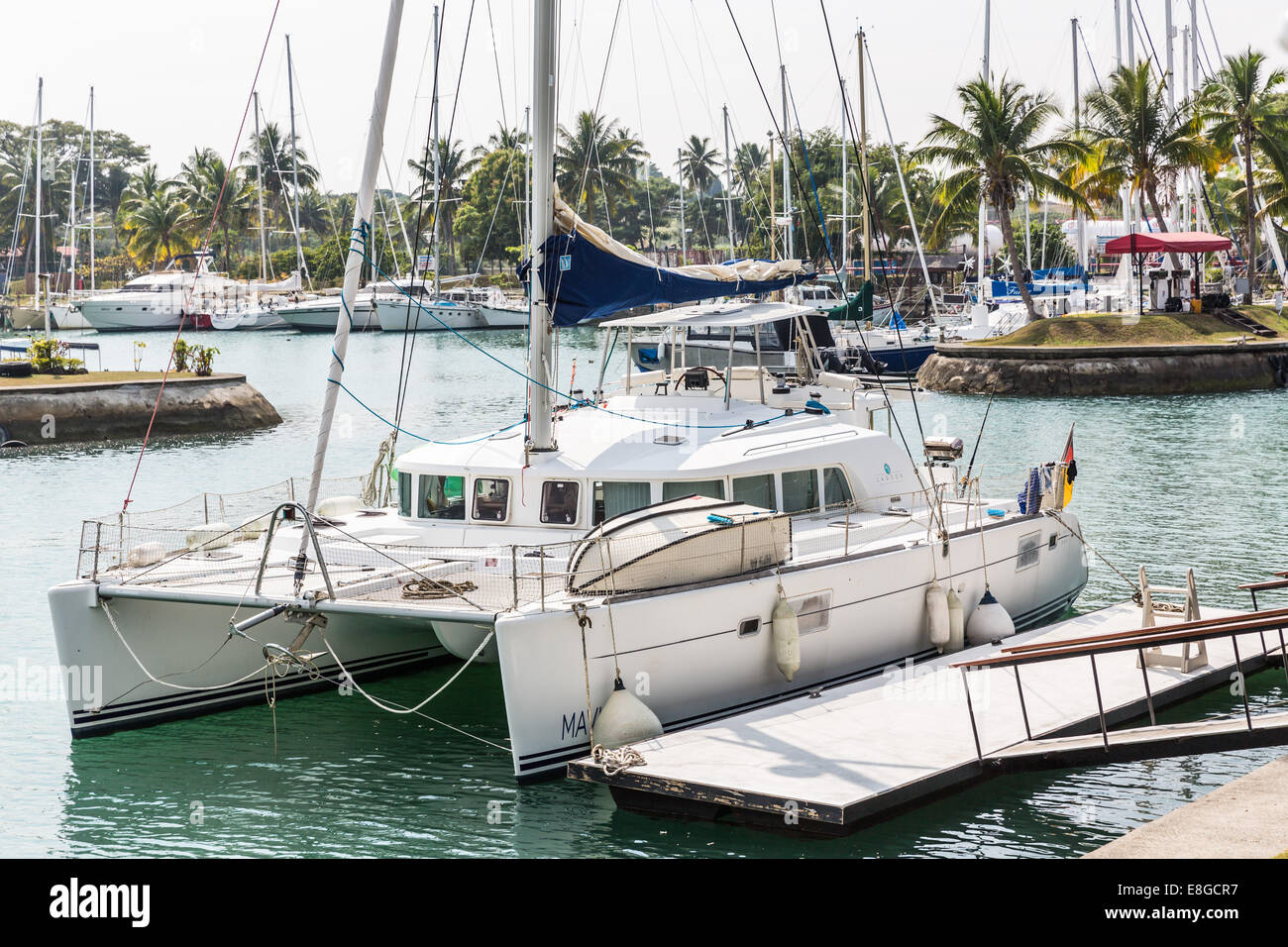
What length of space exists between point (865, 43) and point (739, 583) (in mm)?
40371

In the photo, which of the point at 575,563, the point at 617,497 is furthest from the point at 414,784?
the point at 617,497

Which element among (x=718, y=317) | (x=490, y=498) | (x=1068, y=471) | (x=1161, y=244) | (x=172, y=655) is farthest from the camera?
(x=1161, y=244)

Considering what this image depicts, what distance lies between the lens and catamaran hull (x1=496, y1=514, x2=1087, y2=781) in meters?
11.1

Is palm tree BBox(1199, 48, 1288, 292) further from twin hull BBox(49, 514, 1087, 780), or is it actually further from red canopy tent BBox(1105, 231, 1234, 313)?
twin hull BBox(49, 514, 1087, 780)

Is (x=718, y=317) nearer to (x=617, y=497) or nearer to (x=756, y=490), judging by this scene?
(x=756, y=490)

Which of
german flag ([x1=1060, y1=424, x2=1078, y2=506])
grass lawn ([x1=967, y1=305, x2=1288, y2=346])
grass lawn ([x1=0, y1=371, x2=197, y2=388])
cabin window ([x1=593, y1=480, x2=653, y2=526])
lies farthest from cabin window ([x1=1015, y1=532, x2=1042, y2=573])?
grass lawn ([x1=967, y1=305, x2=1288, y2=346])

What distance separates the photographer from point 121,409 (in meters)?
Answer: 36.0

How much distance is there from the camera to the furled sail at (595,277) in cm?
1430

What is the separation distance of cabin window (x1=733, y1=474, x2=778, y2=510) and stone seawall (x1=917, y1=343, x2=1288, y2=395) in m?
31.6

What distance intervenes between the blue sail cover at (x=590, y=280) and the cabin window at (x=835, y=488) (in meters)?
2.60

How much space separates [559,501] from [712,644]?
8.49 feet

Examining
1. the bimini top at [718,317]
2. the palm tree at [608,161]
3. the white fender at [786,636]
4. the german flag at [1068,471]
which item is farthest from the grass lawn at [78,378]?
the palm tree at [608,161]

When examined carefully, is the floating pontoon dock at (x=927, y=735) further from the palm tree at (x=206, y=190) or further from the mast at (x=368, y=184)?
the palm tree at (x=206, y=190)
